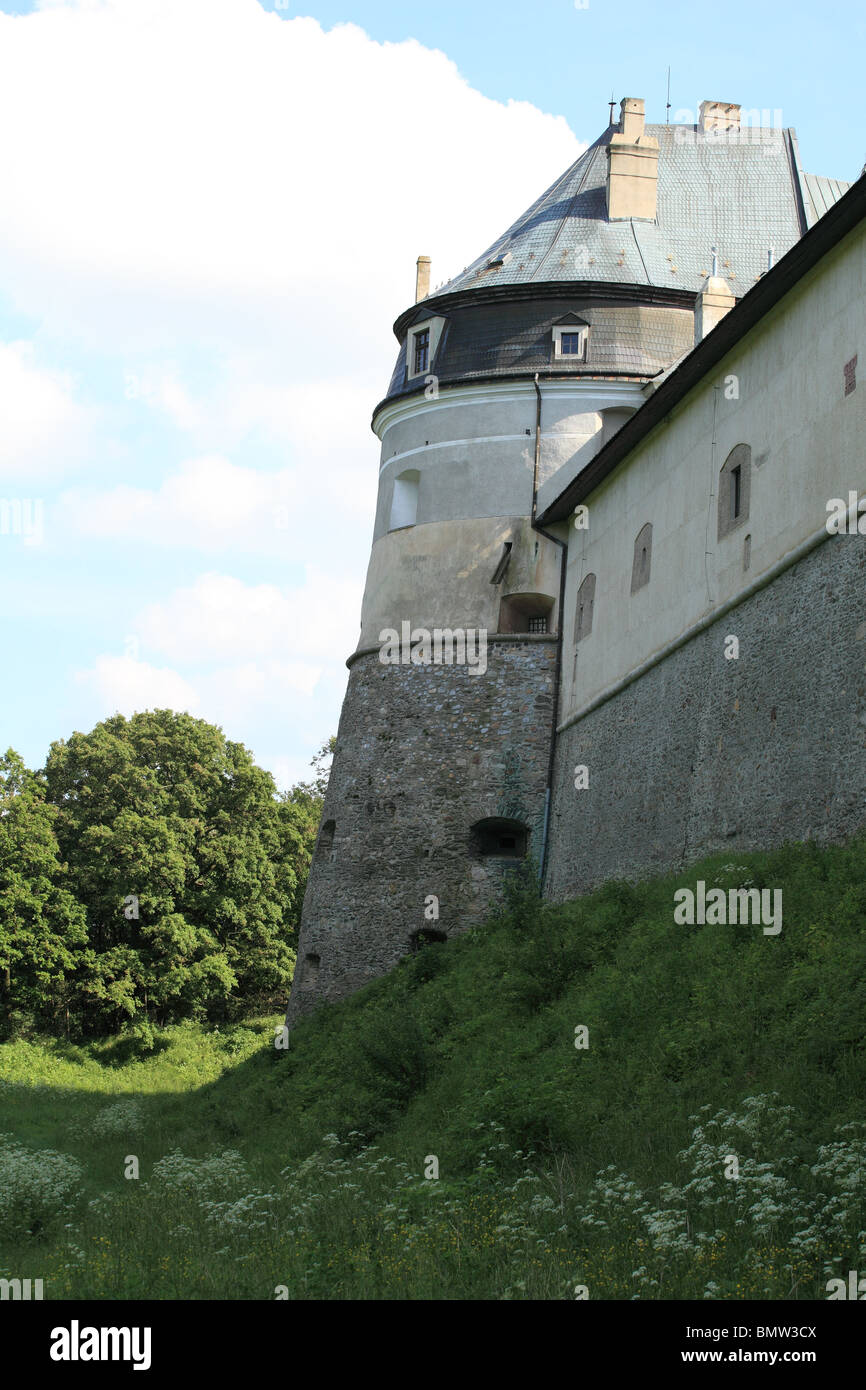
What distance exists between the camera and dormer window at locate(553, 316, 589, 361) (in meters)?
27.9

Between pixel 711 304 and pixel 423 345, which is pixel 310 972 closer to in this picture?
pixel 423 345

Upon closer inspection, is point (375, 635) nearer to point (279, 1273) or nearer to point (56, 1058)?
point (56, 1058)

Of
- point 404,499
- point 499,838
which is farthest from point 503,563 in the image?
point 499,838

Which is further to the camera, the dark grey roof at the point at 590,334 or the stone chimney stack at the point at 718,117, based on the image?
the stone chimney stack at the point at 718,117

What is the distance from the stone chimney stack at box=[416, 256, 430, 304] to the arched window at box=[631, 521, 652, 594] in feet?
38.5

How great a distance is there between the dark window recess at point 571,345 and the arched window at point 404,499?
390 centimetres

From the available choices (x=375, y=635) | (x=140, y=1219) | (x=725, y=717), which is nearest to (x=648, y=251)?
(x=375, y=635)

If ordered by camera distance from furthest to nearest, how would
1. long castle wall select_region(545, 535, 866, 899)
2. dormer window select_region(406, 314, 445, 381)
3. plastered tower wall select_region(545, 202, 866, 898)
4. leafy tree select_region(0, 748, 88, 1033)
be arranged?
leafy tree select_region(0, 748, 88, 1033) < dormer window select_region(406, 314, 445, 381) < plastered tower wall select_region(545, 202, 866, 898) < long castle wall select_region(545, 535, 866, 899)

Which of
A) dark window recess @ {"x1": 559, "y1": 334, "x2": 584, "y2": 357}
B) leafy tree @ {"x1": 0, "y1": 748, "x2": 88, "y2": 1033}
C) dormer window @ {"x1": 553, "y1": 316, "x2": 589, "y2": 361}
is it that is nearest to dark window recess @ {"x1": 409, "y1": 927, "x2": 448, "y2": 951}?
dormer window @ {"x1": 553, "y1": 316, "x2": 589, "y2": 361}

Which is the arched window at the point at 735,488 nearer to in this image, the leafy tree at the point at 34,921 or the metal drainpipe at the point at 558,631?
the metal drainpipe at the point at 558,631

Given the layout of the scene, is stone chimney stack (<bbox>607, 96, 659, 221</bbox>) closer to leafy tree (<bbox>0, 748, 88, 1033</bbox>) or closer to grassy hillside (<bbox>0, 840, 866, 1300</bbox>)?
grassy hillside (<bbox>0, 840, 866, 1300</bbox>)

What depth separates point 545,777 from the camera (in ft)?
85.4

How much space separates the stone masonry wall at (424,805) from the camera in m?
25.8

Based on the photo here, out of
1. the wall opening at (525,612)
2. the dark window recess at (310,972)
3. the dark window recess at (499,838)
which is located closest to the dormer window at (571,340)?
the wall opening at (525,612)
